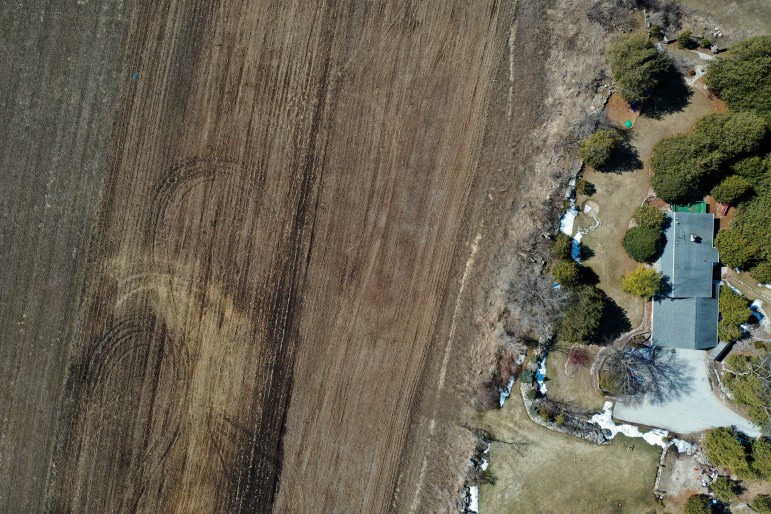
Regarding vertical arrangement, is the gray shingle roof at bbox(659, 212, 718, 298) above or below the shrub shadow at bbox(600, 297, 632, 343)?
above

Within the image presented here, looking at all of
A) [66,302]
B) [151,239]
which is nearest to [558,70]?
[151,239]

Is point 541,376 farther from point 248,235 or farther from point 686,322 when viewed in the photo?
point 248,235

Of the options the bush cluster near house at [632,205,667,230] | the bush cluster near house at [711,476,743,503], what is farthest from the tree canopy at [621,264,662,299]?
the bush cluster near house at [711,476,743,503]

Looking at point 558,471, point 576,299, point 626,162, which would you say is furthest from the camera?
point 558,471

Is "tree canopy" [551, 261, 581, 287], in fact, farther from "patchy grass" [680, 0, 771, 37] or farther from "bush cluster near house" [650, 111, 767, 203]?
"patchy grass" [680, 0, 771, 37]

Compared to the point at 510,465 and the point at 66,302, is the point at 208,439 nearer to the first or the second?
the point at 66,302

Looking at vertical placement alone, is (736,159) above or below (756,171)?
above

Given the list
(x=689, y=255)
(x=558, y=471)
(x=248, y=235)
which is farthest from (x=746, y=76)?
(x=248, y=235)
